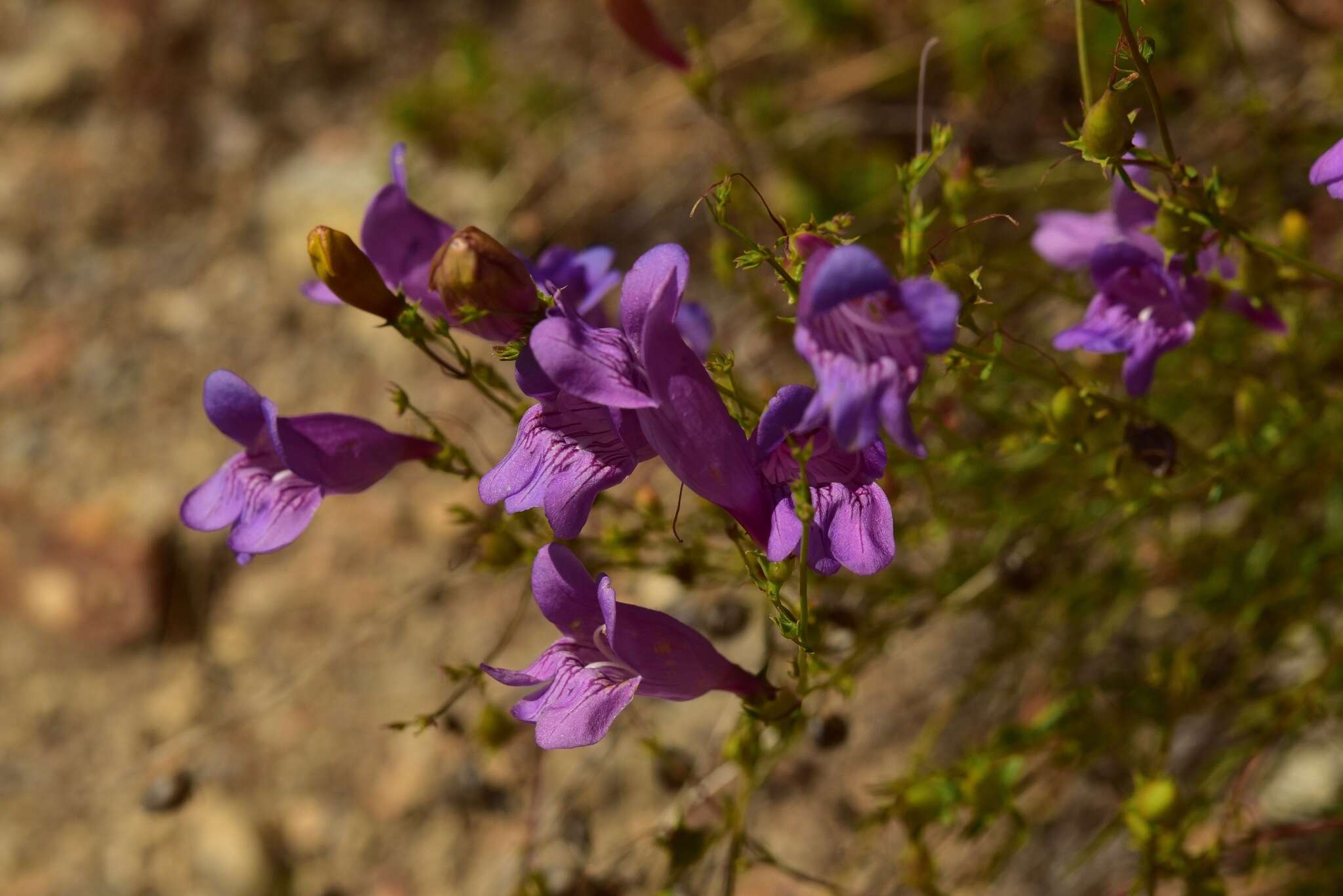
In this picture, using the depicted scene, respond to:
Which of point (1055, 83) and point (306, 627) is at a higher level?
point (1055, 83)

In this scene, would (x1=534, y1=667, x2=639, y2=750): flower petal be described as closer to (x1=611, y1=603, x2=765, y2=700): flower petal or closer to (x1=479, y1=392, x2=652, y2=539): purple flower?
(x1=611, y1=603, x2=765, y2=700): flower petal

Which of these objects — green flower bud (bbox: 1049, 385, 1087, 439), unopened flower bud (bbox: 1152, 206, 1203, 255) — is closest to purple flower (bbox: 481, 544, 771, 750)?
green flower bud (bbox: 1049, 385, 1087, 439)

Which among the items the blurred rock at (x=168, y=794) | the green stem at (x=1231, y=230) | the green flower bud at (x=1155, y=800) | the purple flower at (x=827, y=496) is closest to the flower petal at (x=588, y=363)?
the purple flower at (x=827, y=496)

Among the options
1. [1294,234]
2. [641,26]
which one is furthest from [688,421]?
[1294,234]

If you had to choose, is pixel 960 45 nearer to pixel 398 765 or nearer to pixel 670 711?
pixel 670 711

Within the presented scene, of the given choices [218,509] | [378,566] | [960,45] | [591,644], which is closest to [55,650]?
[378,566]

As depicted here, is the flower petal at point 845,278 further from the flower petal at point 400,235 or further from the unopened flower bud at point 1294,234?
the unopened flower bud at point 1294,234

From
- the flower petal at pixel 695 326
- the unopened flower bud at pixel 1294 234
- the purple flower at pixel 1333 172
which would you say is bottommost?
the flower petal at pixel 695 326
